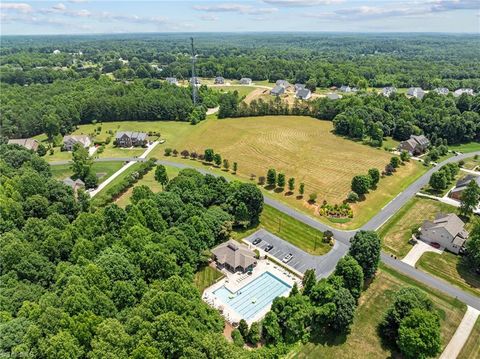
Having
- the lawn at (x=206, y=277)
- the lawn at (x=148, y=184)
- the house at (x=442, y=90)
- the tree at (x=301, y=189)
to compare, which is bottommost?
the lawn at (x=206, y=277)

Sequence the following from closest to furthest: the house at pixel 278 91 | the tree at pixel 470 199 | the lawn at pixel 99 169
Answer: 1. the tree at pixel 470 199
2. the lawn at pixel 99 169
3. the house at pixel 278 91

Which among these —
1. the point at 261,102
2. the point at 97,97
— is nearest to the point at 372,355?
the point at 261,102

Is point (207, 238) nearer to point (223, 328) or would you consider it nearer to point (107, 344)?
point (223, 328)

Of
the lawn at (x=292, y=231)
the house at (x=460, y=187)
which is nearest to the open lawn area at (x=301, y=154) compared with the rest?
the lawn at (x=292, y=231)

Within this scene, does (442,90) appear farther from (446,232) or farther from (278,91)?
(446,232)

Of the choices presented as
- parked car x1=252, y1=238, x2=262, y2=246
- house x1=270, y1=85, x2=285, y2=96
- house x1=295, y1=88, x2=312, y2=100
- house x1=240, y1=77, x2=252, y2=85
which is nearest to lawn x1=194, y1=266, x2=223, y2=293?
parked car x1=252, y1=238, x2=262, y2=246

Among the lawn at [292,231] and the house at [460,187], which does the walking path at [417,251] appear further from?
the house at [460,187]

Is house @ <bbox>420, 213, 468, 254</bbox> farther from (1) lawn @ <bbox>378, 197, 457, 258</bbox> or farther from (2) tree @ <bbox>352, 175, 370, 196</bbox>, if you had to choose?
(2) tree @ <bbox>352, 175, 370, 196</bbox>
